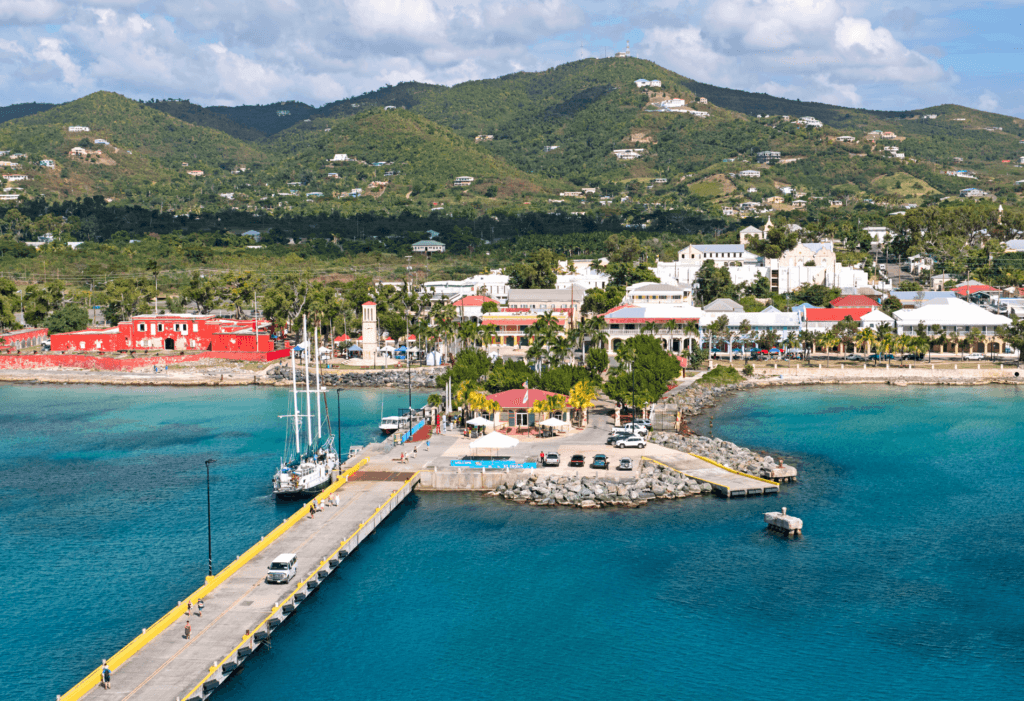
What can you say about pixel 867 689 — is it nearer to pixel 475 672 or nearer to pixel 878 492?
pixel 475 672

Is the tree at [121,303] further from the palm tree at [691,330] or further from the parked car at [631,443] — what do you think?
the parked car at [631,443]

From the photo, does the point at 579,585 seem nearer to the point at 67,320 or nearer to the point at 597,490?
Answer: the point at 597,490

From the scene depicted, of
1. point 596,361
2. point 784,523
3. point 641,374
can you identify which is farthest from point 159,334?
point 784,523

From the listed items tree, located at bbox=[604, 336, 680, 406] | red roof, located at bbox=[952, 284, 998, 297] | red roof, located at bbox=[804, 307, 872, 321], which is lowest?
tree, located at bbox=[604, 336, 680, 406]

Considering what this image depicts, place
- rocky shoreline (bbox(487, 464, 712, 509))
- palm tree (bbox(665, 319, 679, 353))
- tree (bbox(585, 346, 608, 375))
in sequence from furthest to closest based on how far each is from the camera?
palm tree (bbox(665, 319, 679, 353)), tree (bbox(585, 346, 608, 375)), rocky shoreline (bbox(487, 464, 712, 509))

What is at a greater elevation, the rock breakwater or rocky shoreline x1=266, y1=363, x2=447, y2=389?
rocky shoreline x1=266, y1=363, x2=447, y2=389

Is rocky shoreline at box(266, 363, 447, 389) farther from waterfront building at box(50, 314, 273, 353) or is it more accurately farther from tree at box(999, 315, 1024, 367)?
tree at box(999, 315, 1024, 367)

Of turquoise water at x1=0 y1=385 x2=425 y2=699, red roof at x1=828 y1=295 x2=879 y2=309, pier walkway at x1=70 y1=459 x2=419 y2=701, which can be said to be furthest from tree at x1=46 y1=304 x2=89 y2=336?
red roof at x1=828 y1=295 x2=879 y2=309
